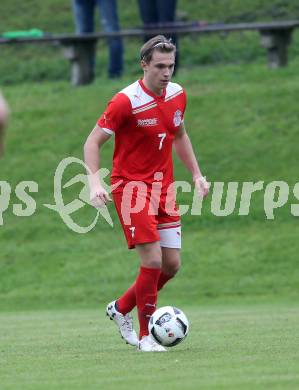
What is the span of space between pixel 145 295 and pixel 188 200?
33.2ft

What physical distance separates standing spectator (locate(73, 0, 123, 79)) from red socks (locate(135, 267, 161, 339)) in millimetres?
13023

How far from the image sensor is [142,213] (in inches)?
370

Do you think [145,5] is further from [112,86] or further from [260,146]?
[260,146]

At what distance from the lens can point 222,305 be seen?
53.6 feet

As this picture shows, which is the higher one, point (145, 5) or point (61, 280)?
point (145, 5)

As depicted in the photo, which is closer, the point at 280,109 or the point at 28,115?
the point at 280,109

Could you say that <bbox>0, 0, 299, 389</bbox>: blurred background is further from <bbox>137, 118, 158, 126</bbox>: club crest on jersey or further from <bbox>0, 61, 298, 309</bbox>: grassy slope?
<bbox>137, 118, 158, 126</bbox>: club crest on jersey

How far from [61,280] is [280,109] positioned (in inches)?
228

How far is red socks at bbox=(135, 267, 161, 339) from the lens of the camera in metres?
9.52

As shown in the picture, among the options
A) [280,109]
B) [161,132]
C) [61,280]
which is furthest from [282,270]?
[161,132]

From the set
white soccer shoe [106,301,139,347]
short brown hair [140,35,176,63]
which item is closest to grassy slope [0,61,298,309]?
white soccer shoe [106,301,139,347]

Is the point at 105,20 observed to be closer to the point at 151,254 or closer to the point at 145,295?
the point at 145,295

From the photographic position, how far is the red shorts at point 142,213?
9352 millimetres

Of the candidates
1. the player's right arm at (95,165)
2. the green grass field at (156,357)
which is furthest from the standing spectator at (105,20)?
the player's right arm at (95,165)
